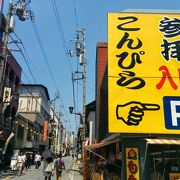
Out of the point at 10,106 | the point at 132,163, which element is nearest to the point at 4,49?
the point at 132,163

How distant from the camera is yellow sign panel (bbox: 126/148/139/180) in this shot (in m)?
9.02

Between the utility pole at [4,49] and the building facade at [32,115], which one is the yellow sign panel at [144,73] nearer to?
the utility pole at [4,49]

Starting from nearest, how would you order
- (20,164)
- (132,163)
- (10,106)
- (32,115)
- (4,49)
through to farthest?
(132,163) → (4,49) → (20,164) → (10,106) → (32,115)

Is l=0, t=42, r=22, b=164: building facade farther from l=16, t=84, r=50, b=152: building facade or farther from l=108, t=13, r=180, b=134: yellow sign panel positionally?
l=108, t=13, r=180, b=134: yellow sign panel

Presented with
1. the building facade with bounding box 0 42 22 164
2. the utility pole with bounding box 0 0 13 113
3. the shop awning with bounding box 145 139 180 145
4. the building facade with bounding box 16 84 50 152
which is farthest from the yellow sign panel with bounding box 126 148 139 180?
the building facade with bounding box 16 84 50 152

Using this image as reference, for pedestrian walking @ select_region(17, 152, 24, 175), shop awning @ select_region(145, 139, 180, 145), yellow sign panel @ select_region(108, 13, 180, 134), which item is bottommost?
pedestrian walking @ select_region(17, 152, 24, 175)

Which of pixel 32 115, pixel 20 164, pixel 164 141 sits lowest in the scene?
pixel 20 164

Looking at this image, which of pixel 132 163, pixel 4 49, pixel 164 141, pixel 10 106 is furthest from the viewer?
pixel 10 106

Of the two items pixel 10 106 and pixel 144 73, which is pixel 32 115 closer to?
pixel 10 106

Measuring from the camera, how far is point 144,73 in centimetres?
959

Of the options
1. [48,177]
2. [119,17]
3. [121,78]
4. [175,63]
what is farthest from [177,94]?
[48,177]

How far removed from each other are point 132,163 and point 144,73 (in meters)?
2.77

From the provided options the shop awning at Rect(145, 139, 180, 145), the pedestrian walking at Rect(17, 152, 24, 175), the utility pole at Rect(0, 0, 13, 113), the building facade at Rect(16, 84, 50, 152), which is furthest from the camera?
the building facade at Rect(16, 84, 50, 152)

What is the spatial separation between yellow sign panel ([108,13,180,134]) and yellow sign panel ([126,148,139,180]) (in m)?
0.71
